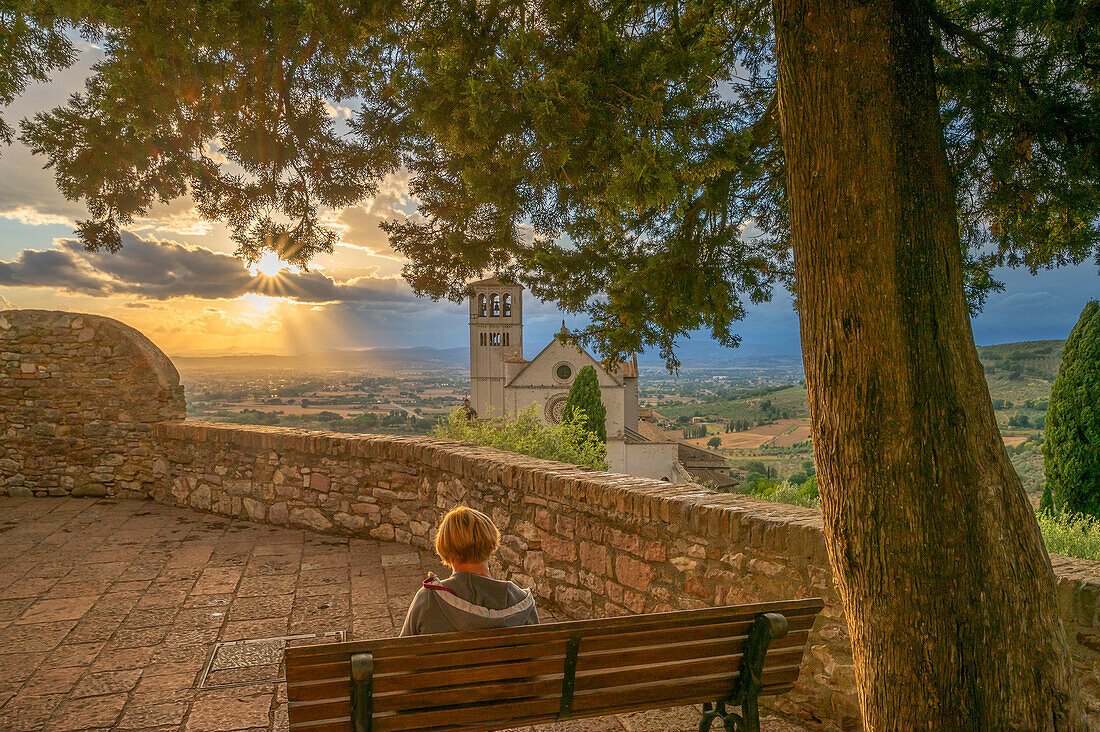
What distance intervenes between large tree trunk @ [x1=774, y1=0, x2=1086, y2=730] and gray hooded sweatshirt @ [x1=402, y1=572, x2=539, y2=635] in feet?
3.96

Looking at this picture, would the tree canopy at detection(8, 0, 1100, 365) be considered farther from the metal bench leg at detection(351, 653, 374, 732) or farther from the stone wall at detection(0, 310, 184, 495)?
the stone wall at detection(0, 310, 184, 495)

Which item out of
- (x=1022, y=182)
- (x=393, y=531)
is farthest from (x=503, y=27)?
(x=393, y=531)

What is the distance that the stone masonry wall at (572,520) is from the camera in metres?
2.82

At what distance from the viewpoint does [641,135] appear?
3344 millimetres

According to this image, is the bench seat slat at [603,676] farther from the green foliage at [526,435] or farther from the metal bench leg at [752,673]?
the green foliage at [526,435]

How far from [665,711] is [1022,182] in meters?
3.22

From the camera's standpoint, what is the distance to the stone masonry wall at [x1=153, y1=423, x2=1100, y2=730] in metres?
2.82

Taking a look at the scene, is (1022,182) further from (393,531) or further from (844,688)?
(393,531)

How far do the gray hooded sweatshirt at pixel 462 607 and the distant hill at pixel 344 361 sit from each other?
726cm

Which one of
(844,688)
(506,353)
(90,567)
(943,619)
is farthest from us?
(506,353)

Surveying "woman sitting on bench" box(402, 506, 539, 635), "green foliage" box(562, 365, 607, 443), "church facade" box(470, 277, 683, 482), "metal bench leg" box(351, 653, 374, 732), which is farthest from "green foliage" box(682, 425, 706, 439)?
"metal bench leg" box(351, 653, 374, 732)

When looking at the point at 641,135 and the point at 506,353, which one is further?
the point at 506,353

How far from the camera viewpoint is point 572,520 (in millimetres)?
4094

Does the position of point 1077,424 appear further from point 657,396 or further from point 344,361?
point 657,396
